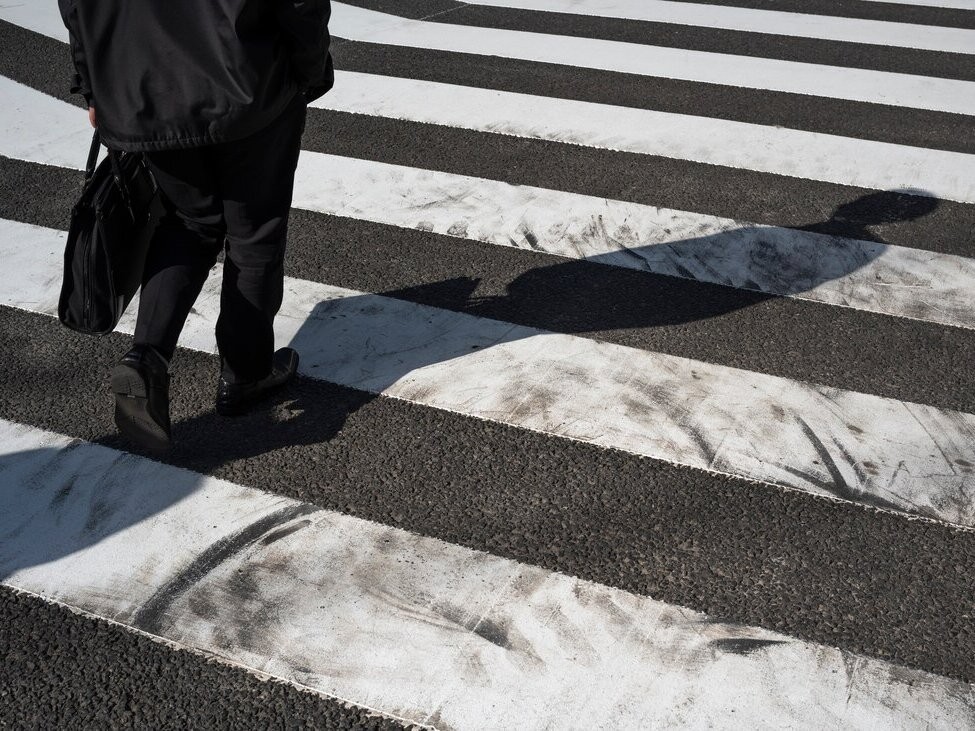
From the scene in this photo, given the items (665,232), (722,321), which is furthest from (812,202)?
(722,321)

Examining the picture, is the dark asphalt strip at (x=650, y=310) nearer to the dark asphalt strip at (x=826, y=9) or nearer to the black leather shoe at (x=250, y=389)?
the black leather shoe at (x=250, y=389)

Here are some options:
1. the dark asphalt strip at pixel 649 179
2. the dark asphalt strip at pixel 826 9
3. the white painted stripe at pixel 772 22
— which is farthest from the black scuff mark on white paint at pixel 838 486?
the dark asphalt strip at pixel 826 9

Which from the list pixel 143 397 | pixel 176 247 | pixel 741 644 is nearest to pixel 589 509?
pixel 741 644

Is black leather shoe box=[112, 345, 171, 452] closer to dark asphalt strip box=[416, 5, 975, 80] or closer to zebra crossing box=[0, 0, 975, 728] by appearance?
zebra crossing box=[0, 0, 975, 728]

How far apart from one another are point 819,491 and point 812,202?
2.41 meters

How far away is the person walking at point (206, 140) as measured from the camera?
2883mm

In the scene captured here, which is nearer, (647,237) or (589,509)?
(589,509)

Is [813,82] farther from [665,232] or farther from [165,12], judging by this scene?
[165,12]

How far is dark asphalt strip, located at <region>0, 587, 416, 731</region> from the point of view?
2408mm

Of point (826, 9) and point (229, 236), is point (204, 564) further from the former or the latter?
point (826, 9)

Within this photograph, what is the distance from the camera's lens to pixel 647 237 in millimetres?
4871

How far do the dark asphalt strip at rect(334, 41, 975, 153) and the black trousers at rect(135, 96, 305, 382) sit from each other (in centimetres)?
357

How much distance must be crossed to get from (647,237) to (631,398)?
1380 mm

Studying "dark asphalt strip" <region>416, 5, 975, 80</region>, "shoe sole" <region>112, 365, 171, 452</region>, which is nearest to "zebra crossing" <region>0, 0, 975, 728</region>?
"shoe sole" <region>112, 365, 171, 452</region>
